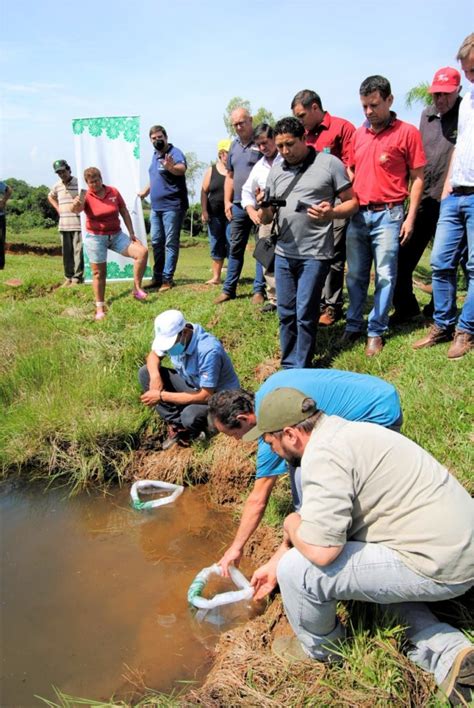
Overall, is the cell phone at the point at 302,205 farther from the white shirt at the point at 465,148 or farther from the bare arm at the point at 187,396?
the bare arm at the point at 187,396

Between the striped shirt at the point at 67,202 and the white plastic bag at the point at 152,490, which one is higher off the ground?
the striped shirt at the point at 67,202

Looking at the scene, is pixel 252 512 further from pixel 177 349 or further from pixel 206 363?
pixel 177 349

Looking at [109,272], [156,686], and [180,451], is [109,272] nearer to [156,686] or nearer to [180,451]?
[180,451]

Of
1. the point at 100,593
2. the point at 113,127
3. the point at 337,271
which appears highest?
the point at 113,127

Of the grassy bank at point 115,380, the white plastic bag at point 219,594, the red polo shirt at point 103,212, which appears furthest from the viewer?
the red polo shirt at point 103,212

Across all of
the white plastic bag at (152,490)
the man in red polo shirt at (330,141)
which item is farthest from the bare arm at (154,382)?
the man in red polo shirt at (330,141)

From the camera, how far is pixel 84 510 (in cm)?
443

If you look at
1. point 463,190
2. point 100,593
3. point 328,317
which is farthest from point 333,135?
point 100,593

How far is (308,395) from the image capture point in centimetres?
A: 297

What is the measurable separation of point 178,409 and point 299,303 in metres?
1.38

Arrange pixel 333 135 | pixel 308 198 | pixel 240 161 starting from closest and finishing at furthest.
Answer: pixel 308 198
pixel 333 135
pixel 240 161

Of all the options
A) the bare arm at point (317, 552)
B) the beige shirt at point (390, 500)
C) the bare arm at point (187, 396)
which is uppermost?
the beige shirt at point (390, 500)

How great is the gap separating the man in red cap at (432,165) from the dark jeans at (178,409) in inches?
89.1

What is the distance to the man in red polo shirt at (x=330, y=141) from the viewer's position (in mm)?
5102
